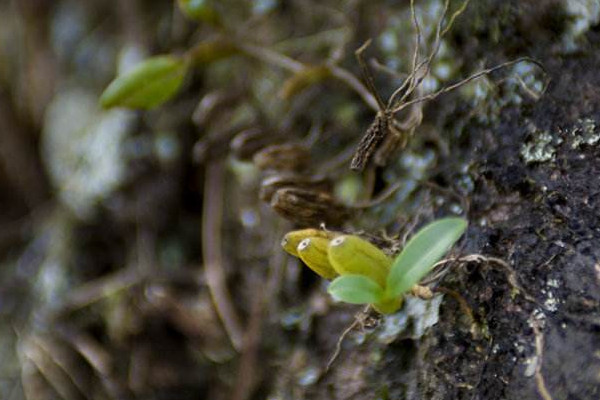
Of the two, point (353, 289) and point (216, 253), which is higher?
point (353, 289)

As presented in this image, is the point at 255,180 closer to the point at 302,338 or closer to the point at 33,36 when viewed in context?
the point at 302,338

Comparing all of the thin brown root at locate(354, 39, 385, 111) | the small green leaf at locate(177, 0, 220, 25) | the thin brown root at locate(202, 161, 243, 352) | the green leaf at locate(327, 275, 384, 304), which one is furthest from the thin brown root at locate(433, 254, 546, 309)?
the small green leaf at locate(177, 0, 220, 25)

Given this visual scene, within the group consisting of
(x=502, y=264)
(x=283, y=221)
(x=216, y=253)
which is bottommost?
(x=216, y=253)

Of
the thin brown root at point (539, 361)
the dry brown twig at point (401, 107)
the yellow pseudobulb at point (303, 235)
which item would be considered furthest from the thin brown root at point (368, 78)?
the thin brown root at point (539, 361)

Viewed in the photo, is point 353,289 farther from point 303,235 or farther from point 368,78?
point 368,78

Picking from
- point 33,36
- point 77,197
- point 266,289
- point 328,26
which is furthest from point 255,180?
point 33,36

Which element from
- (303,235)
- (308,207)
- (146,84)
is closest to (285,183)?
(308,207)

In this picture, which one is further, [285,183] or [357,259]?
[285,183]
